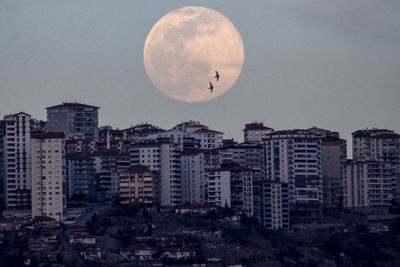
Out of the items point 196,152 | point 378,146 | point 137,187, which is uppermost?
point 378,146

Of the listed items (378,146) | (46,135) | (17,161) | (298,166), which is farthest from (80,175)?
(378,146)

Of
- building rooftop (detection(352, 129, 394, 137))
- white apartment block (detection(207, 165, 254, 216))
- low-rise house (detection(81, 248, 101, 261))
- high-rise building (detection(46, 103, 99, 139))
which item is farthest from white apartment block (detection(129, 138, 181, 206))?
building rooftop (detection(352, 129, 394, 137))

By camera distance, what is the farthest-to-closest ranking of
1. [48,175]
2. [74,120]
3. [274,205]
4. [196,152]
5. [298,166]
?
[74,120]
[298,166]
[196,152]
[274,205]
[48,175]

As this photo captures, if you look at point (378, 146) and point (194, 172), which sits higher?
point (378, 146)

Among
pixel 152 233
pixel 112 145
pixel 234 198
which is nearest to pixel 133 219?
pixel 152 233

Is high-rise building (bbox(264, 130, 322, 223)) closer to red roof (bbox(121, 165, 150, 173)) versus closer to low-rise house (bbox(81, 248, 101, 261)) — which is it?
red roof (bbox(121, 165, 150, 173))

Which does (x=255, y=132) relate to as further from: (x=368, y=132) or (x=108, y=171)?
(x=108, y=171)
